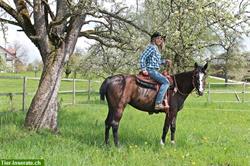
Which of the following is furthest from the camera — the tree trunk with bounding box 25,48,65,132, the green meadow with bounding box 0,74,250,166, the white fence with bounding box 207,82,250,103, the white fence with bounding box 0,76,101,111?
the white fence with bounding box 207,82,250,103

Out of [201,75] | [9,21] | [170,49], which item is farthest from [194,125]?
[9,21]

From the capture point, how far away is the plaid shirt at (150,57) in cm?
840

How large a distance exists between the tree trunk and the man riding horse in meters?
2.82

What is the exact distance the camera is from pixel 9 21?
10648 millimetres

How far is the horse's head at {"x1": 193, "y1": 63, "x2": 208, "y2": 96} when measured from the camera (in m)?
8.49

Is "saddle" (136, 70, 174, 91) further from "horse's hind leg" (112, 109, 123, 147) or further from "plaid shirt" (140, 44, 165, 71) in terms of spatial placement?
"horse's hind leg" (112, 109, 123, 147)

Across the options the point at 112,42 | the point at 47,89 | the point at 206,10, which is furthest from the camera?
the point at 112,42

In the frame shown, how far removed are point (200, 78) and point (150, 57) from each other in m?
1.27

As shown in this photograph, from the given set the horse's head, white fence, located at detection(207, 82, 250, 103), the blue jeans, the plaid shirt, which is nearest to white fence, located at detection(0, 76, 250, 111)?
white fence, located at detection(207, 82, 250, 103)

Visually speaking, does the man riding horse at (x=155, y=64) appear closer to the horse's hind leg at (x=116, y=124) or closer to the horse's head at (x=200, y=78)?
the horse's head at (x=200, y=78)

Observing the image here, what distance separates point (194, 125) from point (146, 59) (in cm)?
475

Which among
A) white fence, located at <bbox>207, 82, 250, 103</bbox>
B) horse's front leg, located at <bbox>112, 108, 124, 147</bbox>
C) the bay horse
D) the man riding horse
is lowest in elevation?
white fence, located at <bbox>207, 82, 250, 103</bbox>

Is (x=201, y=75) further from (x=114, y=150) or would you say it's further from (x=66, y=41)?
(x=66, y=41)

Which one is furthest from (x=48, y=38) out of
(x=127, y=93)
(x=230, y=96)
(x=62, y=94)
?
(x=230, y=96)
